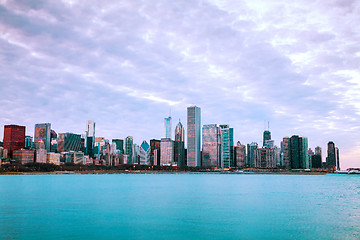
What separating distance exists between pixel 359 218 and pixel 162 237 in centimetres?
3875

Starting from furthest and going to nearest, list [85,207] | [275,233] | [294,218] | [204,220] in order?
1. [85,207]
2. [294,218]
3. [204,220]
4. [275,233]

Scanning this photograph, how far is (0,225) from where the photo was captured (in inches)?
1911

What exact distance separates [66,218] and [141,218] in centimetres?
1265

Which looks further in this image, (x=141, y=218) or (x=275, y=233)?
(x=141, y=218)

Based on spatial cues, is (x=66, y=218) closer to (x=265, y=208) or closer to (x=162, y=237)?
(x=162, y=237)

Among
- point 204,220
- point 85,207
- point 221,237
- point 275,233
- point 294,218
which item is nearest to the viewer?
point 221,237

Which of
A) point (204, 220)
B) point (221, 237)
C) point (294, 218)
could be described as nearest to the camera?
point (221, 237)

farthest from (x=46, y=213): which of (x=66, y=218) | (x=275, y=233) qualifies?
(x=275, y=233)

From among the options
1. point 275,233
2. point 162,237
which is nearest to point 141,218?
point 162,237

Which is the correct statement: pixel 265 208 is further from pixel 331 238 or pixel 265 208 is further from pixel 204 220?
pixel 331 238

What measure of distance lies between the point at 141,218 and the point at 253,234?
20.9m

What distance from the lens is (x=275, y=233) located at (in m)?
46.6

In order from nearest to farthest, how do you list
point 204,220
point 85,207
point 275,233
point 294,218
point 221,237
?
point 221,237 < point 275,233 < point 204,220 < point 294,218 < point 85,207

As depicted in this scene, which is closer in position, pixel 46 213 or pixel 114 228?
pixel 114 228
